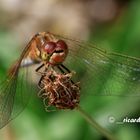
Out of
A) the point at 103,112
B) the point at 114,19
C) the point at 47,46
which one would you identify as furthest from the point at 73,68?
the point at 114,19

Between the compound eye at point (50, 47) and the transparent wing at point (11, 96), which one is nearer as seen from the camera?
the compound eye at point (50, 47)

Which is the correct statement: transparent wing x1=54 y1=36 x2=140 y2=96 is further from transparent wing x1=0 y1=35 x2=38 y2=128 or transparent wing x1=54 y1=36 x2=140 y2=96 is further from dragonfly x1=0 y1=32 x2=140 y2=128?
transparent wing x1=0 y1=35 x2=38 y2=128

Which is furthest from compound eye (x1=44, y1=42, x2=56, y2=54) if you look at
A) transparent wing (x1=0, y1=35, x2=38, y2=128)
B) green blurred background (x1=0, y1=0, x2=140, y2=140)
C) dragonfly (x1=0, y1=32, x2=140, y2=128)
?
green blurred background (x1=0, y1=0, x2=140, y2=140)

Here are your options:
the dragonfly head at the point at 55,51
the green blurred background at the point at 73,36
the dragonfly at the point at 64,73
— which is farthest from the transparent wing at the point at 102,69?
the green blurred background at the point at 73,36

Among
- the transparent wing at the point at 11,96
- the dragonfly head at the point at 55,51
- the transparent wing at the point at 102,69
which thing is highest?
the dragonfly head at the point at 55,51

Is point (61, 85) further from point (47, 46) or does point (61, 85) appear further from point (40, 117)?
point (40, 117)

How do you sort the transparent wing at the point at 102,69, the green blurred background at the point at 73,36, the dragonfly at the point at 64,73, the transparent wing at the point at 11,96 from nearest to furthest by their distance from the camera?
1. the dragonfly at the point at 64,73
2. the transparent wing at the point at 11,96
3. the transparent wing at the point at 102,69
4. the green blurred background at the point at 73,36

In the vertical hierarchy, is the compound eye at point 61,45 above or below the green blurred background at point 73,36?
above

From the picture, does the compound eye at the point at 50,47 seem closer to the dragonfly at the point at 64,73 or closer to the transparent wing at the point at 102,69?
the dragonfly at the point at 64,73
